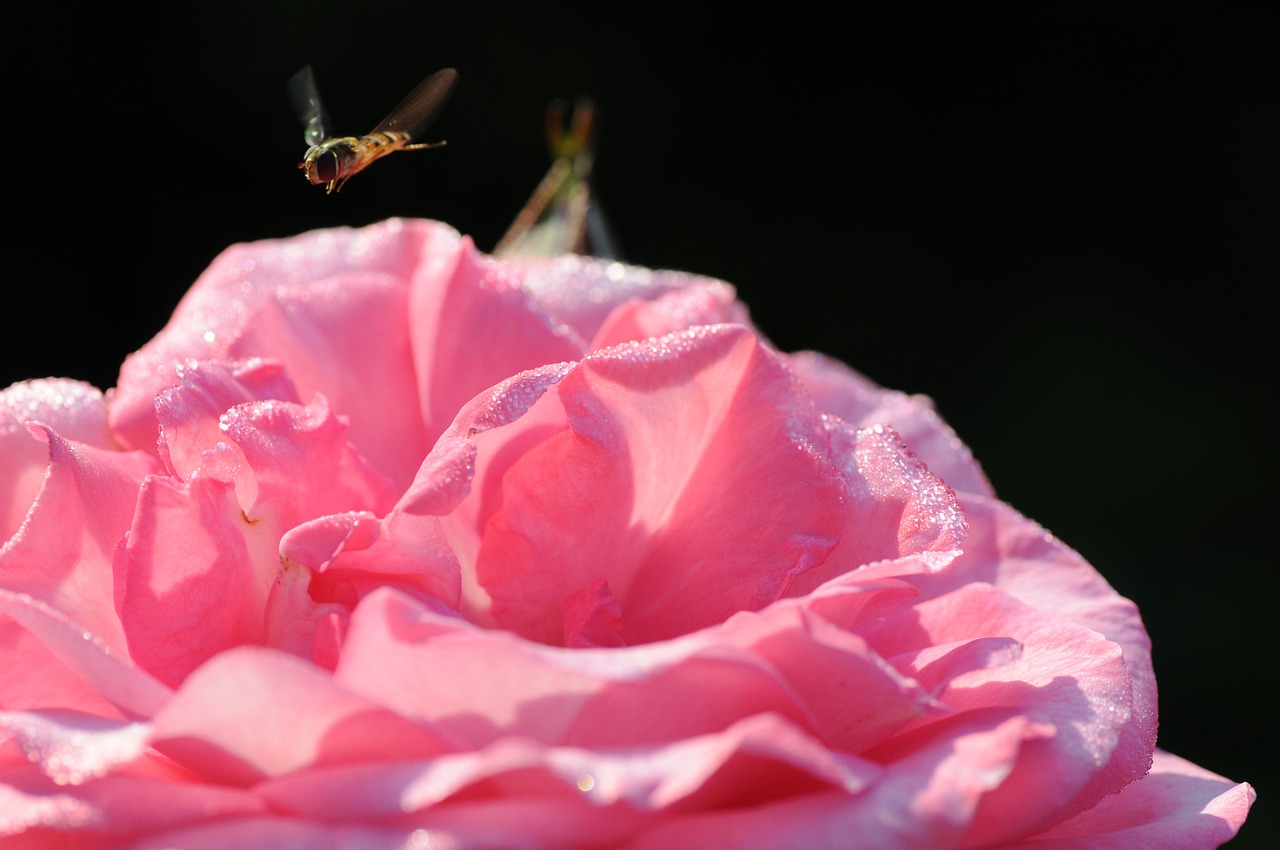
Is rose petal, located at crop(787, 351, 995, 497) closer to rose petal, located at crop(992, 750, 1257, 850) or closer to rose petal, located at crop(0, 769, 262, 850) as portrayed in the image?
rose petal, located at crop(992, 750, 1257, 850)

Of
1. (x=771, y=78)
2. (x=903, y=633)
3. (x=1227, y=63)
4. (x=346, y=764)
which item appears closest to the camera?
(x=346, y=764)

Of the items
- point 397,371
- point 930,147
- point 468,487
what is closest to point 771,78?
point 930,147

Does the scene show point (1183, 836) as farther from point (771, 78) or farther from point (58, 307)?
point (771, 78)

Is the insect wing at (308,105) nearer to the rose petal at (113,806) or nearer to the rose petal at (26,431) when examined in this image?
the rose petal at (26,431)

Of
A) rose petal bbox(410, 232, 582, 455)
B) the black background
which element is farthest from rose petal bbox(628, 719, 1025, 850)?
the black background

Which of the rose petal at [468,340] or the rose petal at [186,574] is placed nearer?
the rose petal at [186,574]

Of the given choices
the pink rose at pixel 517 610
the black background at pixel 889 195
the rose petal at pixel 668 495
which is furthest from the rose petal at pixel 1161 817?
the black background at pixel 889 195
